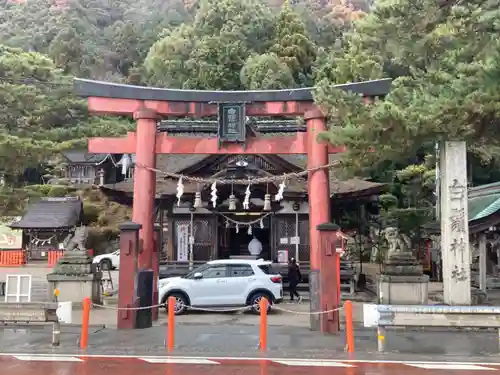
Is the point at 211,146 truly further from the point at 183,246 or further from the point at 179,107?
the point at 183,246

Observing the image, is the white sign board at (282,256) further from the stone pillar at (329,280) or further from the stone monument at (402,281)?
the stone pillar at (329,280)

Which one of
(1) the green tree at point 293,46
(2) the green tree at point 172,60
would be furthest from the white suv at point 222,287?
(2) the green tree at point 172,60

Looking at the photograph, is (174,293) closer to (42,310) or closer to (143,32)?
(42,310)

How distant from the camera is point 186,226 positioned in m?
24.8

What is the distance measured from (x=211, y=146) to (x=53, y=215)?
85.8ft

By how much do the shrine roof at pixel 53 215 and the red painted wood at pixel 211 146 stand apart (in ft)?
76.8

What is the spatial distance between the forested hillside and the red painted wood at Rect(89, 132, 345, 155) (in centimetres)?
123

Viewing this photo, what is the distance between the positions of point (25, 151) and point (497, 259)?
26.5 m

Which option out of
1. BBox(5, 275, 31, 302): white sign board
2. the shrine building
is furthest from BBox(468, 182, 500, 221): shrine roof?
BBox(5, 275, 31, 302): white sign board

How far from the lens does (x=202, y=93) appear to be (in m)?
14.2

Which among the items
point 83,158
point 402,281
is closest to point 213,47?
point 83,158

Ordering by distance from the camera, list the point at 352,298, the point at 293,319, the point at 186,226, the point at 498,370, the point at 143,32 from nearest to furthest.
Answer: the point at 498,370
the point at 293,319
the point at 352,298
the point at 186,226
the point at 143,32

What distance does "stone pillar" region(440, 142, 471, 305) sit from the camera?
41.8ft

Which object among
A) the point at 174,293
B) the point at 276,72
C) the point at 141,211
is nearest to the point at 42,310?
the point at 141,211
